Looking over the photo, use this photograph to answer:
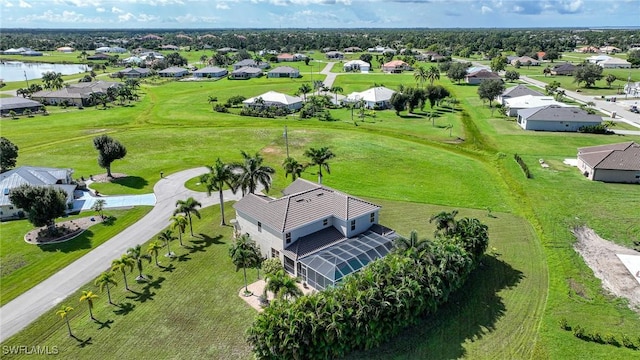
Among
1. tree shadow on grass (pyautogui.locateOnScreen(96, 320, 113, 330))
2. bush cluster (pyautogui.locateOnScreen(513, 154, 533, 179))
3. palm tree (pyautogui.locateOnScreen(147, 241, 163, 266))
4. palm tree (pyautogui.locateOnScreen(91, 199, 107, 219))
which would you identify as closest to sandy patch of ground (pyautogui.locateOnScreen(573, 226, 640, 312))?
bush cluster (pyautogui.locateOnScreen(513, 154, 533, 179))

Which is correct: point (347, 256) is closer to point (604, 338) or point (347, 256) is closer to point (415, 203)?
point (604, 338)

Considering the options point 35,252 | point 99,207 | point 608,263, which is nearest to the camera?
point 608,263

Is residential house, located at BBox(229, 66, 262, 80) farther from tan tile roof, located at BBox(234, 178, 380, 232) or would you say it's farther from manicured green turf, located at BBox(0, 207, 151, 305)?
tan tile roof, located at BBox(234, 178, 380, 232)

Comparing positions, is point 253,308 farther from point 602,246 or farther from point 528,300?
point 602,246

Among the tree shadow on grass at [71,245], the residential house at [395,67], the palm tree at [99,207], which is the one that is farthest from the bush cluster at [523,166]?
the residential house at [395,67]

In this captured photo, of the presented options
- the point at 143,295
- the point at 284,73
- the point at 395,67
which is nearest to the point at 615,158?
the point at 143,295

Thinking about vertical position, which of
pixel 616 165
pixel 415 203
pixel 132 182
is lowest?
pixel 415 203

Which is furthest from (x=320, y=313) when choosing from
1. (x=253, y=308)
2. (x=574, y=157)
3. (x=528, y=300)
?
(x=574, y=157)

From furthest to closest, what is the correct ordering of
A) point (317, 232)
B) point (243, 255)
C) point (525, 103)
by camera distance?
point (525, 103) < point (317, 232) < point (243, 255)

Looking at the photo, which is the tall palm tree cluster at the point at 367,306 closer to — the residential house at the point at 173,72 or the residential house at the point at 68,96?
the residential house at the point at 68,96
